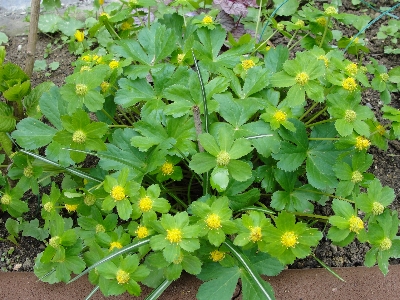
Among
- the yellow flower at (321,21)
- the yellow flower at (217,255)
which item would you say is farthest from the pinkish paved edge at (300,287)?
the yellow flower at (321,21)

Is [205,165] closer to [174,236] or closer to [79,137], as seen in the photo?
[174,236]

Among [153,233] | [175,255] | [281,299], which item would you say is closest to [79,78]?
[153,233]

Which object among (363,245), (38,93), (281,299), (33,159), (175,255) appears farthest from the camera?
(38,93)

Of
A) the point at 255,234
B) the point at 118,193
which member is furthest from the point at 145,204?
the point at 255,234

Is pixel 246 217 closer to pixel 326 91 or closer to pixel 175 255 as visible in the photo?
pixel 175 255

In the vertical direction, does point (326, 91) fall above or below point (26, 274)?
above

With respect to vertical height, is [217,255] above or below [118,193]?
below

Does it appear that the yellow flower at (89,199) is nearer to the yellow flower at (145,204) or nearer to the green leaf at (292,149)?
the yellow flower at (145,204)
